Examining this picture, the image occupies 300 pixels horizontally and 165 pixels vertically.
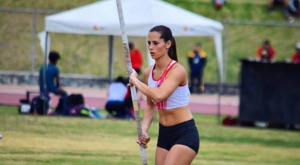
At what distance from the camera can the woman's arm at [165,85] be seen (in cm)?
787

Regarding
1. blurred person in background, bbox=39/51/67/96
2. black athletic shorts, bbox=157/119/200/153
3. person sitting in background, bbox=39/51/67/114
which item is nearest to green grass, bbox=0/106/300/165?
person sitting in background, bbox=39/51/67/114

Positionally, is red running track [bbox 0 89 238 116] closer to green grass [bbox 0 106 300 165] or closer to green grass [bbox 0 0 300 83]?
green grass [bbox 0 0 300 83]

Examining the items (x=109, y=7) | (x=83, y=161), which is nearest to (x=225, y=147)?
(x=83, y=161)

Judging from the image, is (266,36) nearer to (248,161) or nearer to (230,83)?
(230,83)

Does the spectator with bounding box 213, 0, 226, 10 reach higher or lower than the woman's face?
higher

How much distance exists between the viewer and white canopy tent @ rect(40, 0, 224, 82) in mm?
20031

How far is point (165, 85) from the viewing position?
7.95 m

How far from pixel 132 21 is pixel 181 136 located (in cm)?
1210

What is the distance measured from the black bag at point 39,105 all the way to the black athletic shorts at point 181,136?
12.3 meters

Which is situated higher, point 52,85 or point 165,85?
point 165,85

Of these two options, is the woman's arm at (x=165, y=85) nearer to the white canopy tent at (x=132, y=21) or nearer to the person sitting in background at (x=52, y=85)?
the white canopy tent at (x=132, y=21)

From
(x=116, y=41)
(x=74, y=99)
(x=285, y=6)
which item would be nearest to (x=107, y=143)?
(x=74, y=99)

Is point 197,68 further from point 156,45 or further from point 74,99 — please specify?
point 156,45

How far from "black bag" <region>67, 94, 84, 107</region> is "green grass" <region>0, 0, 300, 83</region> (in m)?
8.98
